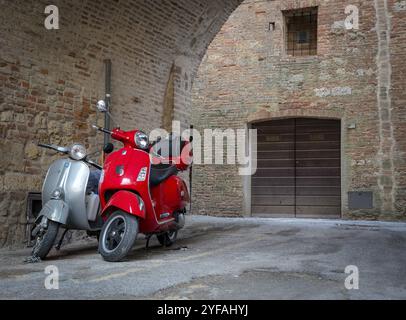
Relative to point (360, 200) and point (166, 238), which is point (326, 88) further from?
point (166, 238)

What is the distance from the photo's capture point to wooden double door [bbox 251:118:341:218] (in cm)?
1026

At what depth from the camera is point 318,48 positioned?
33.0 feet

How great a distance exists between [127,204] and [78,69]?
2.28 m

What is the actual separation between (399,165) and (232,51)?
420cm

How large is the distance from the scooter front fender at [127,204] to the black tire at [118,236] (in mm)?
64

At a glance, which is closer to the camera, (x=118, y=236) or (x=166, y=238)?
(x=118, y=236)

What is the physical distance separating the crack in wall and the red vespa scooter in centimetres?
611

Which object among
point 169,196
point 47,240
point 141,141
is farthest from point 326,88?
point 47,240

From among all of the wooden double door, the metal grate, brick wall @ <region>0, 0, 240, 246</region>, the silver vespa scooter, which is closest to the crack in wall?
the wooden double door

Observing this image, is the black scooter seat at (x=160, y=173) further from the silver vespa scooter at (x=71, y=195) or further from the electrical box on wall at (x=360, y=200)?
the electrical box on wall at (x=360, y=200)

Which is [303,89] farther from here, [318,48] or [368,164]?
[368,164]

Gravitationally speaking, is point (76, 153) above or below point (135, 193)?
above

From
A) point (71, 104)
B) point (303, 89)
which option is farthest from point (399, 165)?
point (71, 104)

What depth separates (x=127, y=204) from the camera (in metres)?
3.63
